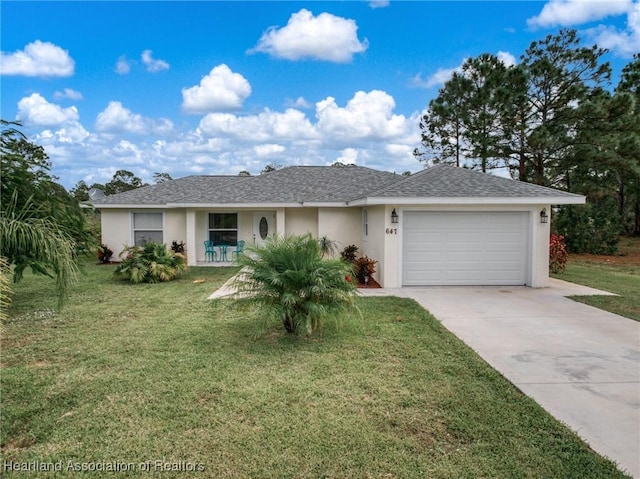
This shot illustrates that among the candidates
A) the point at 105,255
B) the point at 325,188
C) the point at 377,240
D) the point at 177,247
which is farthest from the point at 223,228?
the point at 377,240

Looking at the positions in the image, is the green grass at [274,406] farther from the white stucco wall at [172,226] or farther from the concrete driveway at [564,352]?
the white stucco wall at [172,226]

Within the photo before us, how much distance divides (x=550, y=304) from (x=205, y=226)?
12.8m

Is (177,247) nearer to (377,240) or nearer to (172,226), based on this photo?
(172,226)

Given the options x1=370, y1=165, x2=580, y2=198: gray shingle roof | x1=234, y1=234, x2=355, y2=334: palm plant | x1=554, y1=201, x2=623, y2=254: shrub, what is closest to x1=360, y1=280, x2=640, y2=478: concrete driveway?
x1=234, y1=234, x2=355, y2=334: palm plant

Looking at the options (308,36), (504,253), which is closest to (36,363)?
(504,253)

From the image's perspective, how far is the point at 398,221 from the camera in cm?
1066

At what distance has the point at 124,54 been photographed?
15.4 m

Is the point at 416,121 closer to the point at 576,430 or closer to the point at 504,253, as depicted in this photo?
the point at 504,253

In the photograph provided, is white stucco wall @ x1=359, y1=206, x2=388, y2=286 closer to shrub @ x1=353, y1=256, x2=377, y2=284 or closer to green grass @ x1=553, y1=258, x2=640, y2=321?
shrub @ x1=353, y1=256, x2=377, y2=284

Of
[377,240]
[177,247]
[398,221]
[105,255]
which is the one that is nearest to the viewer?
[398,221]

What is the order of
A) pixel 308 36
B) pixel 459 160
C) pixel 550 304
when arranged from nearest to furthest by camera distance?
pixel 550 304 < pixel 308 36 < pixel 459 160

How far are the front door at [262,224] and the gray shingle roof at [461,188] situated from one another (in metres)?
6.49

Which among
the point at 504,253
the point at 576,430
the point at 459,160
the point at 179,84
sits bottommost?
the point at 576,430

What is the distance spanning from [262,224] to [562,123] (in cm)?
1575
